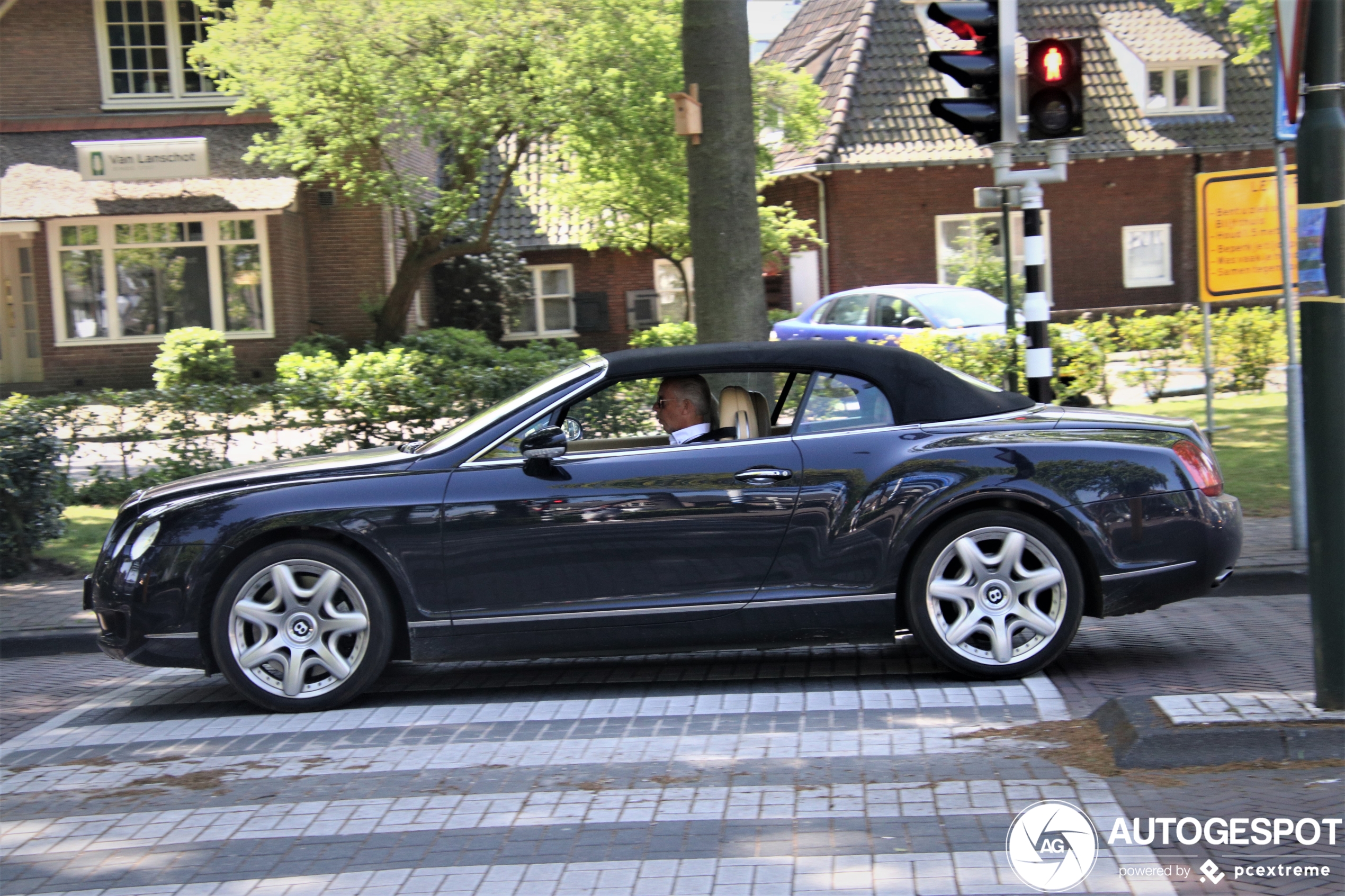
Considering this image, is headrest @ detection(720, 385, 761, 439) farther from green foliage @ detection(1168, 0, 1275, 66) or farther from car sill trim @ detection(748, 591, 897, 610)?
green foliage @ detection(1168, 0, 1275, 66)

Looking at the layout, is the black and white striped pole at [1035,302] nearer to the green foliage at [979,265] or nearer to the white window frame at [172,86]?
the green foliage at [979,265]

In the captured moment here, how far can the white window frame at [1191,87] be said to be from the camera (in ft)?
103

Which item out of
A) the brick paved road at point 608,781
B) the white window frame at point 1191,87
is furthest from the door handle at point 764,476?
the white window frame at point 1191,87

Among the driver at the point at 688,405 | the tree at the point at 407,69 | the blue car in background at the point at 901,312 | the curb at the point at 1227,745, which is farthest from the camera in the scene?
the blue car in background at the point at 901,312

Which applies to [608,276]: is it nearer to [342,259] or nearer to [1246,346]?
[342,259]

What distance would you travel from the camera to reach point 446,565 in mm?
5852

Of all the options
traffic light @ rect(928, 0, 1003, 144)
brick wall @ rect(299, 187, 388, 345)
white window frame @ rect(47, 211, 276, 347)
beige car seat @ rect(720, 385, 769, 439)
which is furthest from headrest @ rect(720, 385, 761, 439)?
brick wall @ rect(299, 187, 388, 345)

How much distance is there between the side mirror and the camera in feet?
19.3

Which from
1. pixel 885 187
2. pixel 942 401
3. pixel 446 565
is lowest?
pixel 446 565

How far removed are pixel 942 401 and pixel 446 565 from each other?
235 centimetres

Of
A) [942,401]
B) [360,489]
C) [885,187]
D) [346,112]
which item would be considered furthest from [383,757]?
[885,187]

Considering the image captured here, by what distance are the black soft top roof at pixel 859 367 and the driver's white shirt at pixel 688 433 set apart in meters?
0.28

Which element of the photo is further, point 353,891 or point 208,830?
point 208,830

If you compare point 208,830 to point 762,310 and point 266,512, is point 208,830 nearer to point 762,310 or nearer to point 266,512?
→ point 266,512
